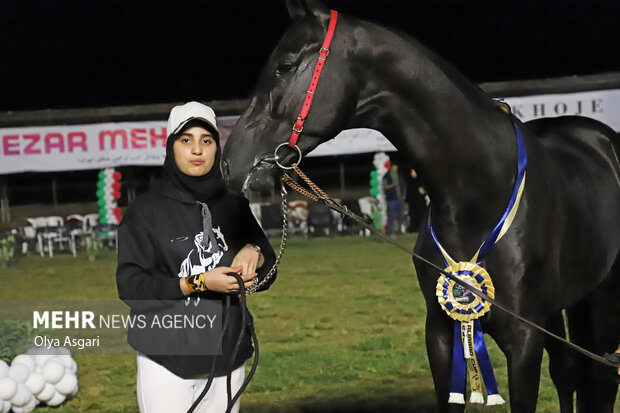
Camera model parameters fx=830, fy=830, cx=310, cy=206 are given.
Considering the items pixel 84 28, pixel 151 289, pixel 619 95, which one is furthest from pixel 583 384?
pixel 84 28

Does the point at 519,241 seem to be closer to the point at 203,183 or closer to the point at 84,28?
the point at 203,183

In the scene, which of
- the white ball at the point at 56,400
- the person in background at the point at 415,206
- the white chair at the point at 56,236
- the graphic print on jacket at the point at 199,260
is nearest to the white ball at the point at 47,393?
the white ball at the point at 56,400

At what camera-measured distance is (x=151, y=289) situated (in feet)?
9.12

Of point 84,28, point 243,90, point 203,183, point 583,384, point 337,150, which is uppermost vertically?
point 84,28

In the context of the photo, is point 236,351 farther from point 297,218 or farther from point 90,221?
point 90,221

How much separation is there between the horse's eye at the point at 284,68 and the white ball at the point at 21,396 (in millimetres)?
3187

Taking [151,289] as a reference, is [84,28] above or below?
above

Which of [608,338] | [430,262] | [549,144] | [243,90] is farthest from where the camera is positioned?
[243,90]

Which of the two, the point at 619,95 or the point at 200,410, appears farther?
the point at 619,95

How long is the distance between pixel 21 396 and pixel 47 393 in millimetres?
228

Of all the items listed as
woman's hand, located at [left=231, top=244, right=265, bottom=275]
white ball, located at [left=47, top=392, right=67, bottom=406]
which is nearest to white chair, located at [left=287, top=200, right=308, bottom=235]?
white ball, located at [left=47, top=392, right=67, bottom=406]

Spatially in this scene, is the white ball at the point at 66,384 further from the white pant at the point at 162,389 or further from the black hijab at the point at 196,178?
the black hijab at the point at 196,178

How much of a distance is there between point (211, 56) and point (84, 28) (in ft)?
10.7

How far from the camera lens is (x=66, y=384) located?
5.27m
